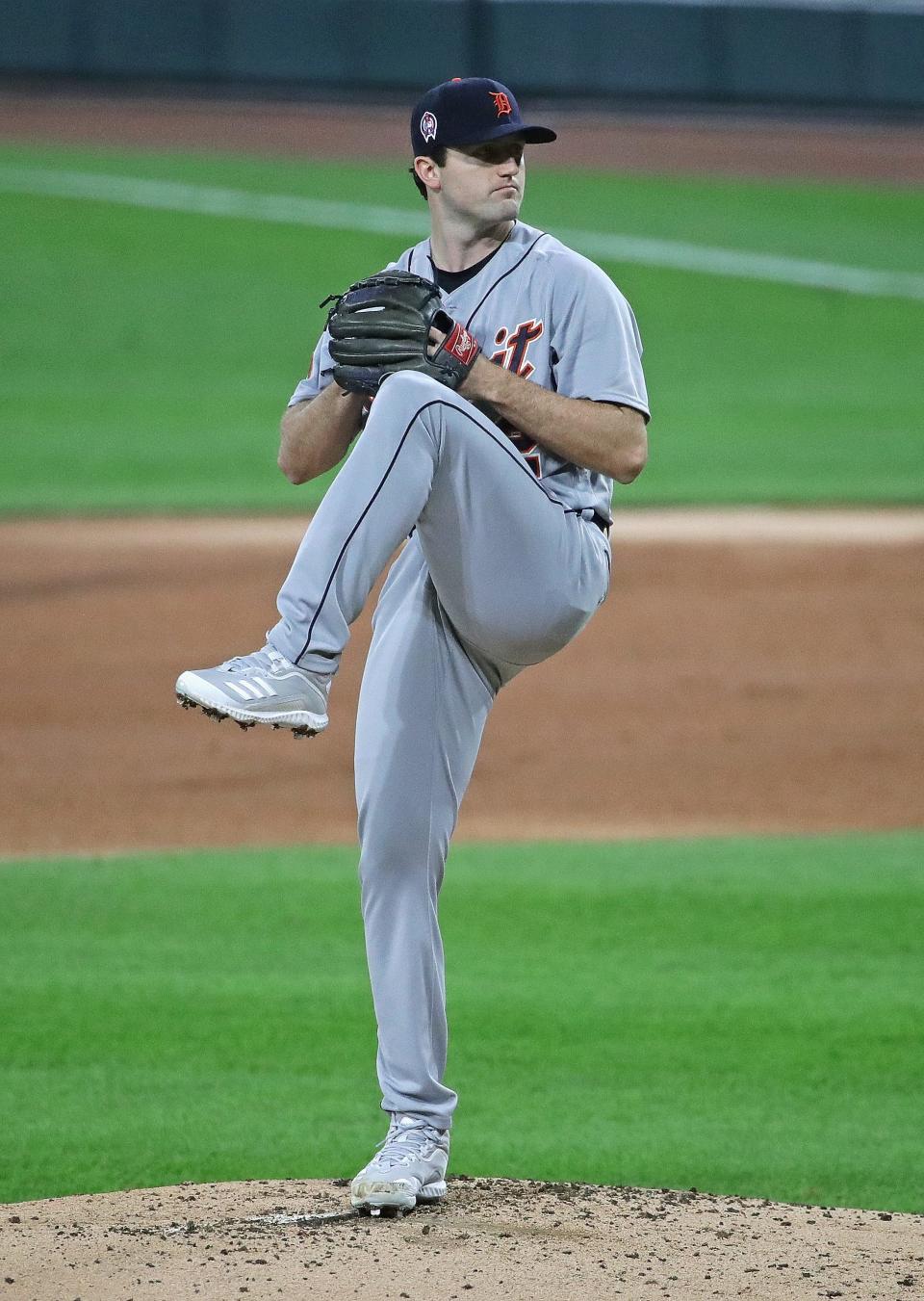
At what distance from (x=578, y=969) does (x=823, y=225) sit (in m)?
22.6

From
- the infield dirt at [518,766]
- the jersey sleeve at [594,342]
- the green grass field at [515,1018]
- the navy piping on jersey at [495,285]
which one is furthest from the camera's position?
the green grass field at [515,1018]

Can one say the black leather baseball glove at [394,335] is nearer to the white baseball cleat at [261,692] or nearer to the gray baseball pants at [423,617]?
the gray baseball pants at [423,617]

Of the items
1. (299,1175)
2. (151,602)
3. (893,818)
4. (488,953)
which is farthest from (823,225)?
(299,1175)

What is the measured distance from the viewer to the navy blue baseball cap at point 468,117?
3955 millimetres

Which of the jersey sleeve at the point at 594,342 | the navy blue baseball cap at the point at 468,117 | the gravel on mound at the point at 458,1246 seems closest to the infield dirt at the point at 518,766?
the gravel on mound at the point at 458,1246

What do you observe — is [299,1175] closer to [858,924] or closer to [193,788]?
[858,924]

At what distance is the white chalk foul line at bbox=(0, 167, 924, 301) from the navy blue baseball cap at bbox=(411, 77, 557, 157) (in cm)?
2044

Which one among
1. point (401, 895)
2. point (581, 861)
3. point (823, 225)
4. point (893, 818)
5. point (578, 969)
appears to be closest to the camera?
point (401, 895)

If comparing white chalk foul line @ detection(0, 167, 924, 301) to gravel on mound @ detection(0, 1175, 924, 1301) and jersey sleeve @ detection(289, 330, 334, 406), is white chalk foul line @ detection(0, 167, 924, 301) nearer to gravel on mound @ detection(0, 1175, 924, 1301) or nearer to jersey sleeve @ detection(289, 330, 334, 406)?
jersey sleeve @ detection(289, 330, 334, 406)

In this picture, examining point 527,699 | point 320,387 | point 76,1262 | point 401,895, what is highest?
point 320,387

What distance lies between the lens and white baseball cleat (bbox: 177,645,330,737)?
3596mm

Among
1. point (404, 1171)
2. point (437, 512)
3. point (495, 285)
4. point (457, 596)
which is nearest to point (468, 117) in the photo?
Answer: point (495, 285)

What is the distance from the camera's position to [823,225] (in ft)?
90.2

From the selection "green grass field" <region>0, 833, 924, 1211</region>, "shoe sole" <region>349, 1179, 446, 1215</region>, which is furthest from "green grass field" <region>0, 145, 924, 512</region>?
"shoe sole" <region>349, 1179, 446, 1215</region>
